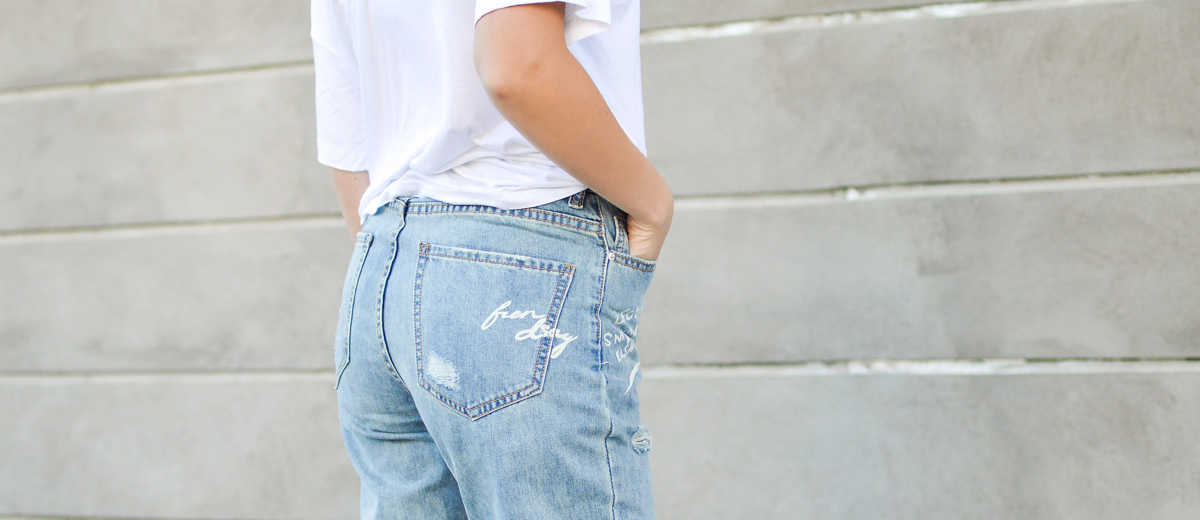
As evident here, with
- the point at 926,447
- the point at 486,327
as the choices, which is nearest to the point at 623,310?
the point at 486,327

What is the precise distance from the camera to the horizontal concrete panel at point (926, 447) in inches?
61.6

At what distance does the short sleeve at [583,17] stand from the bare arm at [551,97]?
0.07 ft

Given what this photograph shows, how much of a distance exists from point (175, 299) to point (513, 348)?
1.64 meters

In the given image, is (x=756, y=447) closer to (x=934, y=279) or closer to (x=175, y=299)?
(x=934, y=279)

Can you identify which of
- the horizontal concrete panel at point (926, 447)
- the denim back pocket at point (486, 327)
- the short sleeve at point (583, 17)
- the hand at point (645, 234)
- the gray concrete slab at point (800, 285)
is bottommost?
the horizontal concrete panel at point (926, 447)

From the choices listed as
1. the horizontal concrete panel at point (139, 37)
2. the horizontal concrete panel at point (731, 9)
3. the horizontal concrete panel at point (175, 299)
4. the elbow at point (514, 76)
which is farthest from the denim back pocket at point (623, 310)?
the horizontal concrete panel at point (139, 37)

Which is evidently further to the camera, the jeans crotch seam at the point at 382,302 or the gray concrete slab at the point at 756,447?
the gray concrete slab at the point at 756,447

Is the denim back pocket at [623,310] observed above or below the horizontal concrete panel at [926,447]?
above

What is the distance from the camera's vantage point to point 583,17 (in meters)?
0.73

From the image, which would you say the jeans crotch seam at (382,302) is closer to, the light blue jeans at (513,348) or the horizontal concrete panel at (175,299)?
the light blue jeans at (513,348)

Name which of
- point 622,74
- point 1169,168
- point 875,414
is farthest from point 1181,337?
point 622,74

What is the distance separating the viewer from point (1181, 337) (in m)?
1.52

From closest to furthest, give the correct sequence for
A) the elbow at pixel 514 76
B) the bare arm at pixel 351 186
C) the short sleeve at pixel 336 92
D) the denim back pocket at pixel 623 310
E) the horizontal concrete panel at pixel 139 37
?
1. the elbow at pixel 514 76
2. the denim back pocket at pixel 623 310
3. the short sleeve at pixel 336 92
4. the bare arm at pixel 351 186
5. the horizontal concrete panel at pixel 139 37

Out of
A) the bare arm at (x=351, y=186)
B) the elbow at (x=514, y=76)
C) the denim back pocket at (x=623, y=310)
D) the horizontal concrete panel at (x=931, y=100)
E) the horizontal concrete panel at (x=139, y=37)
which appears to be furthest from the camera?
the horizontal concrete panel at (x=139, y=37)
